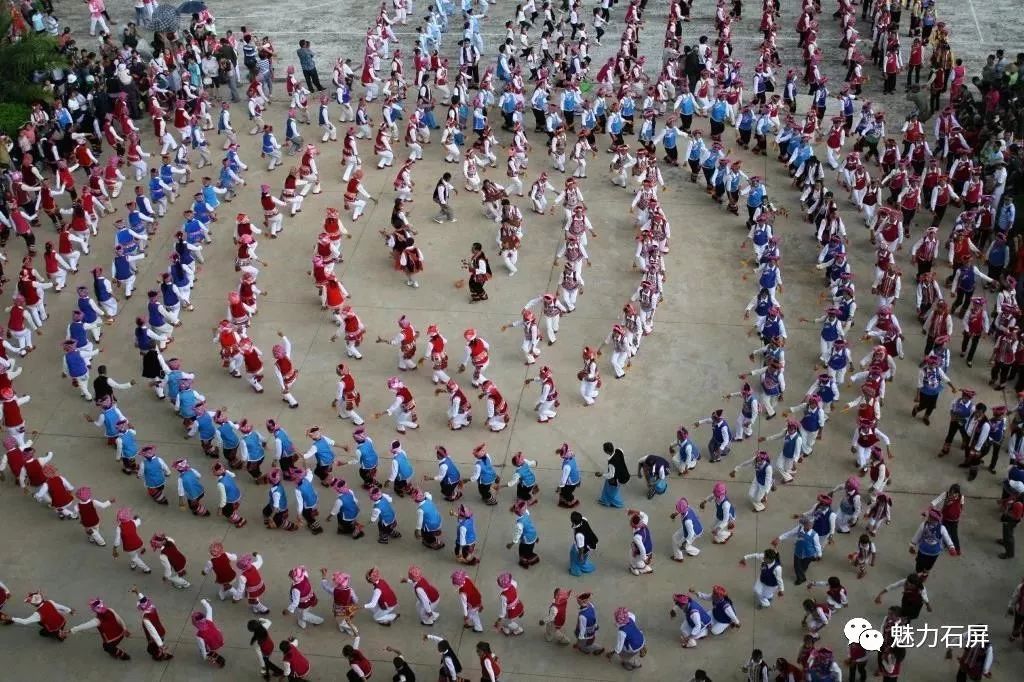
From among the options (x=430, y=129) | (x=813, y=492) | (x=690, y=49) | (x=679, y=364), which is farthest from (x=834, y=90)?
(x=813, y=492)

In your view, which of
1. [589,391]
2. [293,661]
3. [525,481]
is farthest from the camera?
[589,391]

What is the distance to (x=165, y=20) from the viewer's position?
32656 mm

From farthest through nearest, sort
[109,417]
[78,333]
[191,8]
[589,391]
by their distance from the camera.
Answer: [191,8], [78,333], [589,391], [109,417]

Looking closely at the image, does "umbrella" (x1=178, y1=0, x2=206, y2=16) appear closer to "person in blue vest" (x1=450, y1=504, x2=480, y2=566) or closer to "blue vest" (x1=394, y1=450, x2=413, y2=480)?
"blue vest" (x1=394, y1=450, x2=413, y2=480)

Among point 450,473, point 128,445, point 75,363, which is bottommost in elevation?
point 128,445

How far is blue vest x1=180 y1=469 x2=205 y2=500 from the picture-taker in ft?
57.6

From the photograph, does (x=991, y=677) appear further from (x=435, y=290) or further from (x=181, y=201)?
(x=181, y=201)

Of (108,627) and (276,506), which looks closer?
(108,627)

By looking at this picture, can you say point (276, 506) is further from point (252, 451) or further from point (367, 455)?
point (367, 455)

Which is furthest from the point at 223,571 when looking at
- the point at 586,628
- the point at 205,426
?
the point at 586,628

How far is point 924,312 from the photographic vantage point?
69.4ft

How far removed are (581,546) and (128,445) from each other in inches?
305

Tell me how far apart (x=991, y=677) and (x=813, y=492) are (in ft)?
12.9

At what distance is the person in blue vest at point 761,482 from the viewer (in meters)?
17.0
